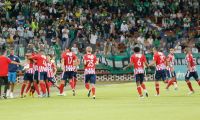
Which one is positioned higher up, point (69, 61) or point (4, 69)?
point (69, 61)

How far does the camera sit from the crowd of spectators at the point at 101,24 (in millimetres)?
46238

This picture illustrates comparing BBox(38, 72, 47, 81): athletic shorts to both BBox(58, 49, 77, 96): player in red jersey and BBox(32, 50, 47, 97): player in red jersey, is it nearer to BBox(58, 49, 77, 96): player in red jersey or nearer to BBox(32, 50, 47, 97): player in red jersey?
Answer: BBox(32, 50, 47, 97): player in red jersey

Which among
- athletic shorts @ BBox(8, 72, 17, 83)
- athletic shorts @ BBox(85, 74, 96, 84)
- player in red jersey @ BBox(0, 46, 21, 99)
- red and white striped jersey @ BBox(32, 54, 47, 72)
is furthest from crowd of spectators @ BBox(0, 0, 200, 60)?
athletic shorts @ BBox(85, 74, 96, 84)

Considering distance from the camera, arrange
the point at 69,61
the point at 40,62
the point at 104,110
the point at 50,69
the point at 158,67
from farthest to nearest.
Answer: the point at 50,69, the point at 158,67, the point at 69,61, the point at 40,62, the point at 104,110

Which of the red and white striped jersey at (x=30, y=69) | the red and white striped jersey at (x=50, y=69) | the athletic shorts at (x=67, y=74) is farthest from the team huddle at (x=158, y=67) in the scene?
the red and white striped jersey at (x=30, y=69)

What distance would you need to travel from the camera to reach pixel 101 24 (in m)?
49.8

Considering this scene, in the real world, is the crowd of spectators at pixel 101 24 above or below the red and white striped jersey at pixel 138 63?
above

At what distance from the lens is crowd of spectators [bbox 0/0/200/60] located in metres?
46.2

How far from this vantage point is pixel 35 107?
23.2 metres

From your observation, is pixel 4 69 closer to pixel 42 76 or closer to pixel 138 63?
pixel 42 76

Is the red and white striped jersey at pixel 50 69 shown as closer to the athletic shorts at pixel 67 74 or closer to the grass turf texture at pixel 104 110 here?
the athletic shorts at pixel 67 74

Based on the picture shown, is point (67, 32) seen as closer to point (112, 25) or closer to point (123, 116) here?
point (112, 25)

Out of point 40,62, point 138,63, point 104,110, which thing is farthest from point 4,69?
point 104,110

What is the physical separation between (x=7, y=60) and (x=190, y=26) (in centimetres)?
2437
